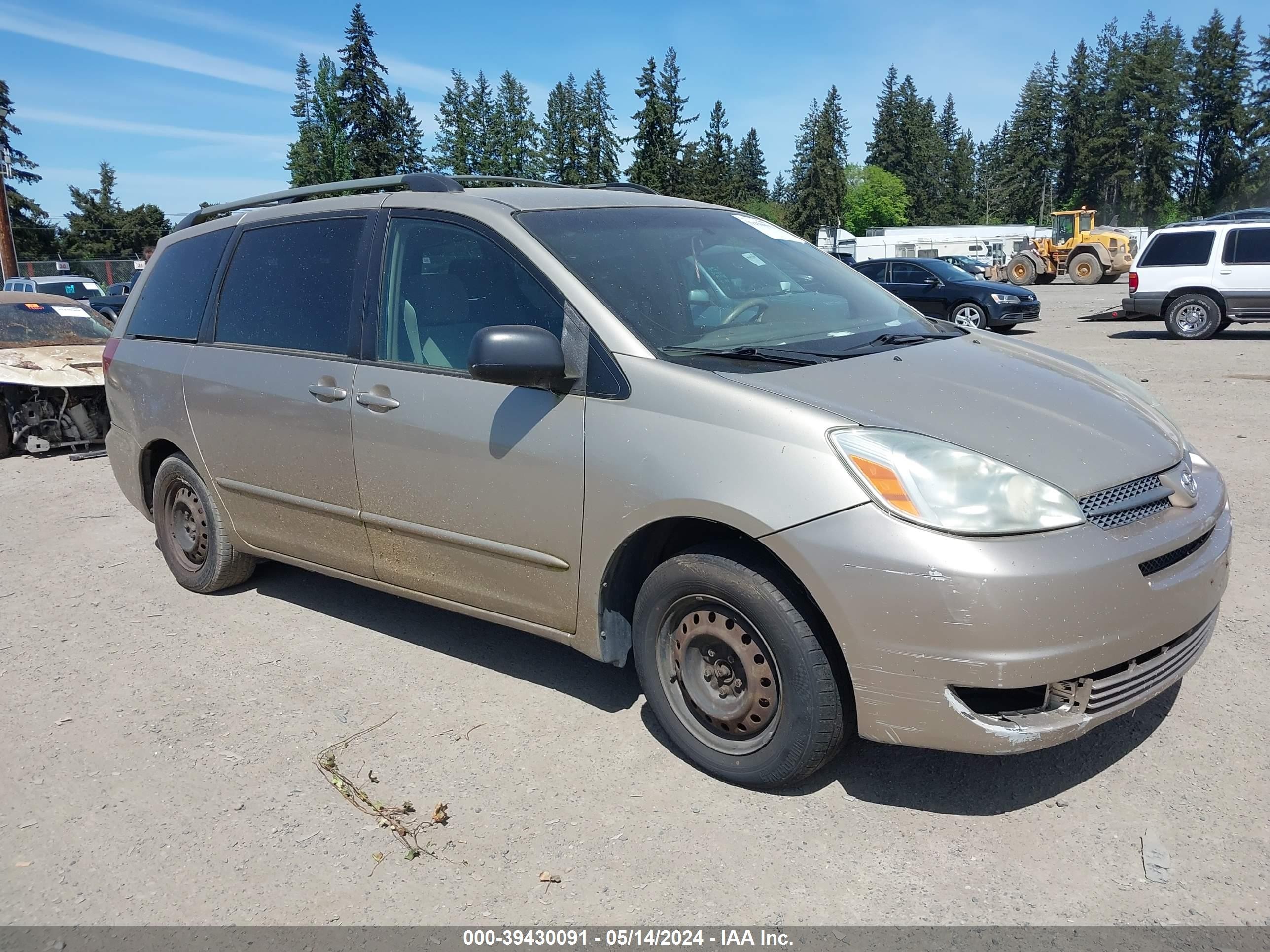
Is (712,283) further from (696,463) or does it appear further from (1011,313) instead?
(1011,313)

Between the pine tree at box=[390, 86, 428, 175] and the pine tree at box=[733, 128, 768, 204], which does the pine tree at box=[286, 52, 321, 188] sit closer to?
the pine tree at box=[390, 86, 428, 175]

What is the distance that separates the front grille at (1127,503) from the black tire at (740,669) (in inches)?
33.1

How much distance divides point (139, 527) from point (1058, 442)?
19.9ft

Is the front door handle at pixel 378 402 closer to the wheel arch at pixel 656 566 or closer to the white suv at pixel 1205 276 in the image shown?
the wheel arch at pixel 656 566

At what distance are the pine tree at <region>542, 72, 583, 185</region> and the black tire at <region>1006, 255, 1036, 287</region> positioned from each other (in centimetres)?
5582

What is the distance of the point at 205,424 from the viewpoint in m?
4.65

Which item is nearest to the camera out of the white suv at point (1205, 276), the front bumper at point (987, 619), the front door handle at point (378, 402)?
the front bumper at point (987, 619)

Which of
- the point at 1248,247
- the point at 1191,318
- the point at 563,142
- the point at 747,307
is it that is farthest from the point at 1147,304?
the point at 563,142

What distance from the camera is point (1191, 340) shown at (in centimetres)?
1636

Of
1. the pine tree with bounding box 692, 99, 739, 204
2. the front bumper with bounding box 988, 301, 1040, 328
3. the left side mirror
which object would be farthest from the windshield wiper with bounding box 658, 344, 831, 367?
the pine tree with bounding box 692, 99, 739, 204

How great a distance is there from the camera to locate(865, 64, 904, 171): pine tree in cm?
11788

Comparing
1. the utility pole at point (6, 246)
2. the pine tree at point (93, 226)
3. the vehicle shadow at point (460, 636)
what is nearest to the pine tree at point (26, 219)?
the pine tree at point (93, 226)

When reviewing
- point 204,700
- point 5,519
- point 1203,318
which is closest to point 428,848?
point 204,700

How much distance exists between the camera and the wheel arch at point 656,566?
9.38 feet
